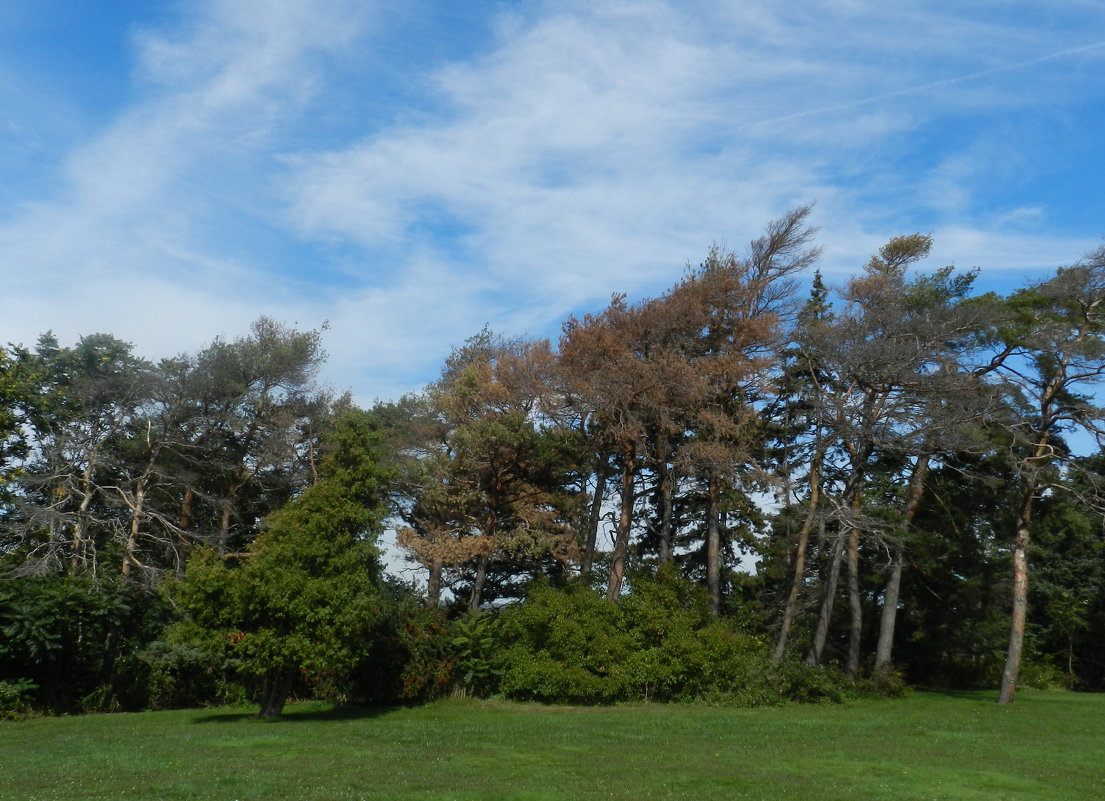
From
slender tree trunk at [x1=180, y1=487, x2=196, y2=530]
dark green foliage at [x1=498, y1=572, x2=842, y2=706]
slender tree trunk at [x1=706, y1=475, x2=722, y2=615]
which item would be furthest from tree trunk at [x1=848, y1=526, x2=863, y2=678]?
slender tree trunk at [x1=180, y1=487, x2=196, y2=530]

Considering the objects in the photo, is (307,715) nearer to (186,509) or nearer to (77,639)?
(77,639)

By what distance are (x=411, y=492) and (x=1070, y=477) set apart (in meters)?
24.3

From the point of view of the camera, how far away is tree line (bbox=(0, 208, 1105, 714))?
23484 mm

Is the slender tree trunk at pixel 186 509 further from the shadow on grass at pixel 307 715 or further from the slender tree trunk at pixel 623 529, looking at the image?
the slender tree trunk at pixel 623 529

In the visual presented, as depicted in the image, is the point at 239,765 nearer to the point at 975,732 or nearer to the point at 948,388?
the point at 975,732

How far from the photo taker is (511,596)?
36.5 metres

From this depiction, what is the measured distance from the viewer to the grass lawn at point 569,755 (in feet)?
35.8

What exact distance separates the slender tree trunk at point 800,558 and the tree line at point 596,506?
140 mm

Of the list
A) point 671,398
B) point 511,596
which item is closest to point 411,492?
point 511,596


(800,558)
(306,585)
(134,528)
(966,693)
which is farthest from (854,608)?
(134,528)

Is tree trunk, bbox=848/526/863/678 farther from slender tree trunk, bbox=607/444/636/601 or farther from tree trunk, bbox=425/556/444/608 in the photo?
tree trunk, bbox=425/556/444/608

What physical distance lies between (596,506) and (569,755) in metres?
17.5

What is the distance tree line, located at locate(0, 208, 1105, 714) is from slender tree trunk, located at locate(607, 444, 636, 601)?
99 mm

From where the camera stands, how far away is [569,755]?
46.9ft
